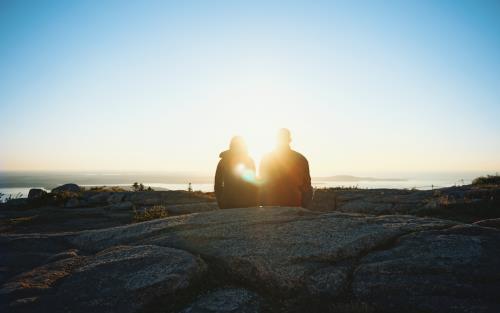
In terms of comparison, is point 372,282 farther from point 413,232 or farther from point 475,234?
point 475,234

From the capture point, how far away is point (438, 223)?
296 inches

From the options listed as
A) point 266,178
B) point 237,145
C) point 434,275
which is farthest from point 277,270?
point 237,145

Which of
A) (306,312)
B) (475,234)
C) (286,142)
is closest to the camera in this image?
(306,312)

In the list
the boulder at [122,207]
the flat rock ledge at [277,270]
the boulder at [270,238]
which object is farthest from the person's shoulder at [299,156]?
the boulder at [122,207]

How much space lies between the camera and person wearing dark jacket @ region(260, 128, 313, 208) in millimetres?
10539

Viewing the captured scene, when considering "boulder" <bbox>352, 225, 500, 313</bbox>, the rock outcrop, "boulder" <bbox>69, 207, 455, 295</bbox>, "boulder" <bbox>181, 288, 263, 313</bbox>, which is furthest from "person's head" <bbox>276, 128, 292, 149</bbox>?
the rock outcrop

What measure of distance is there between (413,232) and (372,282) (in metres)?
2.09

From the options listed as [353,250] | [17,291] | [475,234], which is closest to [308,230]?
[353,250]

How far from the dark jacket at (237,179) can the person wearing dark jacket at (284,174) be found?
16.6 inches

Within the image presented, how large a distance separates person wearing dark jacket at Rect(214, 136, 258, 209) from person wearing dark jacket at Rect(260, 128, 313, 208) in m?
0.42

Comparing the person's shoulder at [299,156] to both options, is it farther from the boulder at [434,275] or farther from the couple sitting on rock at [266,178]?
the boulder at [434,275]

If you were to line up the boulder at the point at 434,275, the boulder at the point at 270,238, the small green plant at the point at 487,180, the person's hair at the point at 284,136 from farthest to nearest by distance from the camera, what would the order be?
the small green plant at the point at 487,180 → the person's hair at the point at 284,136 → the boulder at the point at 270,238 → the boulder at the point at 434,275

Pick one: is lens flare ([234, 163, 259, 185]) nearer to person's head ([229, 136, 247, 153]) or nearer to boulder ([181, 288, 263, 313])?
person's head ([229, 136, 247, 153])

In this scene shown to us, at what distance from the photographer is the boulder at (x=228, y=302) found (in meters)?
5.12
